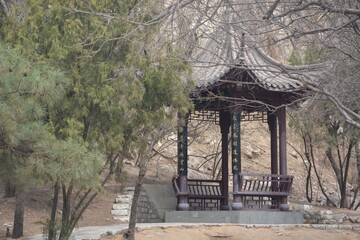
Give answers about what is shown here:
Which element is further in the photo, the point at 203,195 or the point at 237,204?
the point at 203,195

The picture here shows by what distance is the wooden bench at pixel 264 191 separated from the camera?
1638 centimetres

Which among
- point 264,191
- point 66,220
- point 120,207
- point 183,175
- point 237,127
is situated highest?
point 237,127

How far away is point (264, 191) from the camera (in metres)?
16.7

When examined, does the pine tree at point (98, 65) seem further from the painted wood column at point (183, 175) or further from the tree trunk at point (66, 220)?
the painted wood column at point (183, 175)

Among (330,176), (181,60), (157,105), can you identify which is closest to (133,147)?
(157,105)

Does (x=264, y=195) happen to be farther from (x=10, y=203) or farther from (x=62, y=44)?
(x=62, y=44)

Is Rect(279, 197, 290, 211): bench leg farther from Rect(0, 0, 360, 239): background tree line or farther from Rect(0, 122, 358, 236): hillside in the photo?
Rect(0, 0, 360, 239): background tree line

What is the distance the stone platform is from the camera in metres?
16.1

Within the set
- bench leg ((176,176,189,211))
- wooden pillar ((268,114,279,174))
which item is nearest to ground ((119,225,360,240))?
bench leg ((176,176,189,211))

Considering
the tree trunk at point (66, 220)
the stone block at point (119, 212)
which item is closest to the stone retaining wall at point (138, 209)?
the stone block at point (119, 212)

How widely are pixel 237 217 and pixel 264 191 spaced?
3.68 feet

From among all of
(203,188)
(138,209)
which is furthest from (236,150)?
(138,209)

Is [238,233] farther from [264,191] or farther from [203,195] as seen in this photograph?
[203,195]

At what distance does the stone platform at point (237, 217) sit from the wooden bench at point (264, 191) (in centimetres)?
47
